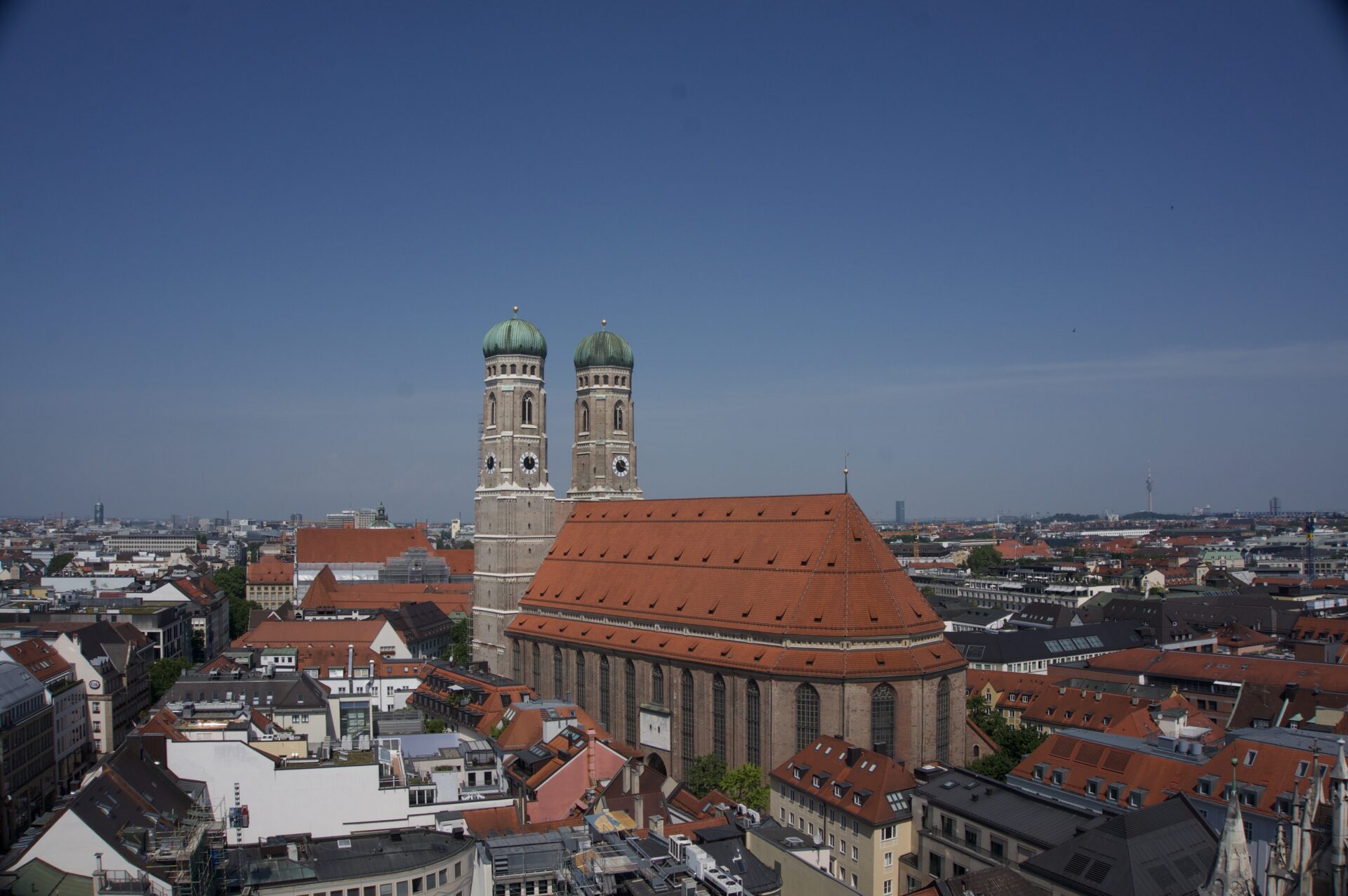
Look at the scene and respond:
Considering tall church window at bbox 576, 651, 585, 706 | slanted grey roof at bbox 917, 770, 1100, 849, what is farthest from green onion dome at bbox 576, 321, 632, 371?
slanted grey roof at bbox 917, 770, 1100, 849

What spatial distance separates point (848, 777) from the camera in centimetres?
4919

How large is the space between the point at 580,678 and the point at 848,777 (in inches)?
1208

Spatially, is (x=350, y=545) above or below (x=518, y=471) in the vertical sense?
below

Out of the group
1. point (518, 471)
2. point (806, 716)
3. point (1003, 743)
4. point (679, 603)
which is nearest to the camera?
point (806, 716)

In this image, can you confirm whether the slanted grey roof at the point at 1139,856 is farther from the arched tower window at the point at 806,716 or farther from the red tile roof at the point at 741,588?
the arched tower window at the point at 806,716

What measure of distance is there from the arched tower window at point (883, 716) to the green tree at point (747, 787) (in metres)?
6.73

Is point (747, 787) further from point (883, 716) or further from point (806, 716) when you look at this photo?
point (883, 716)

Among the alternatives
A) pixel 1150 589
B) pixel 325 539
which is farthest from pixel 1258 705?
pixel 325 539

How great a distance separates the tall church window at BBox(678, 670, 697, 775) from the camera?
6544 centimetres

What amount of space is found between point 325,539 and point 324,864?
120 meters

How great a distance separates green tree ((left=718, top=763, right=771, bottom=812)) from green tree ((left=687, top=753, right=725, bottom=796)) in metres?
1.42

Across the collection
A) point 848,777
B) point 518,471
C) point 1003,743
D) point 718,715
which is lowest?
point 1003,743

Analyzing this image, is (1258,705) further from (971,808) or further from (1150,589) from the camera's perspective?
(1150,589)

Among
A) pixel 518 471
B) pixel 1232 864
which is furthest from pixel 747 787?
pixel 518 471
